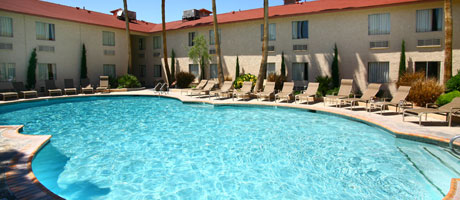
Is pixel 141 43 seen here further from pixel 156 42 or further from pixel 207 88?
pixel 207 88

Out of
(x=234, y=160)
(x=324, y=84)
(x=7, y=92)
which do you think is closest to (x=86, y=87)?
(x=7, y=92)

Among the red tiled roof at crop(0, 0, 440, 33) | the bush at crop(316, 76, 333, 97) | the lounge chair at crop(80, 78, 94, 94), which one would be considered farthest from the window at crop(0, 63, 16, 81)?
the bush at crop(316, 76, 333, 97)

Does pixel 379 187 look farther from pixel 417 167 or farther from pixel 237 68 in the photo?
pixel 237 68

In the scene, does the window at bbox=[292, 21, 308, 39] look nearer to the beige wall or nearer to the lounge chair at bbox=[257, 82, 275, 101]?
the lounge chair at bbox=[257, 82, 275, 101]

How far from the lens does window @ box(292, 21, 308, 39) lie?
19953 millimetres

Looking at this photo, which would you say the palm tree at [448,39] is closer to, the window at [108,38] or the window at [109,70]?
the window at [109,70]

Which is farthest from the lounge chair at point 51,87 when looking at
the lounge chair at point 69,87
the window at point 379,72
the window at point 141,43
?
the window at point 379,72

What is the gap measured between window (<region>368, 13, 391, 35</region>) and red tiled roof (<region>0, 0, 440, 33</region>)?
73 centimetres

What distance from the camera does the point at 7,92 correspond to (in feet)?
58.7

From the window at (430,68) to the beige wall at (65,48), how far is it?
22.6 m

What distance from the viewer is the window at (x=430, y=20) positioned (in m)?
15.7

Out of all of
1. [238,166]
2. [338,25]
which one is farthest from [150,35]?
[238,166]

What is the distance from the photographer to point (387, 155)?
7.49 metres

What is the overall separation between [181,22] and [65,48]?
1012 centimetres
